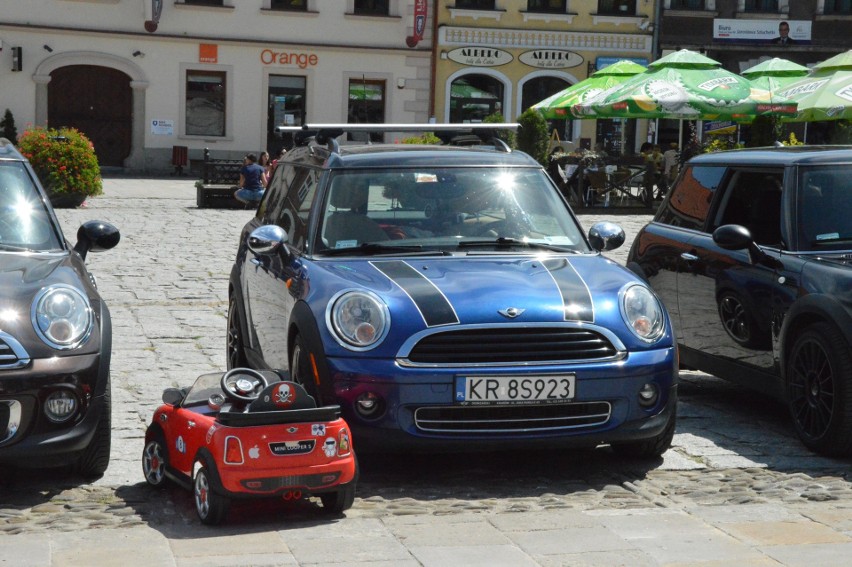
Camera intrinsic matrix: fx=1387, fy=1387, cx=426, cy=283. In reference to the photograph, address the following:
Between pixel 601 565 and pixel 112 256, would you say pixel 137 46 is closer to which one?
pixel 112 256

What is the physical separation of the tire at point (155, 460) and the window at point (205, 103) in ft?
107

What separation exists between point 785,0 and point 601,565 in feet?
129

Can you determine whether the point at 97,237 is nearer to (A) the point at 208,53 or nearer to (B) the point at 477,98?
(A) the point at 208,53

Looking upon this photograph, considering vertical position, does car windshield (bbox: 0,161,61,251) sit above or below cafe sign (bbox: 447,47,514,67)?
below

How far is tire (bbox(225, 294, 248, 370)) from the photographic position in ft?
27.8

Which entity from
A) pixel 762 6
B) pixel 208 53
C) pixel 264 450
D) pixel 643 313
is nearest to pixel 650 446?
pixel 643 313

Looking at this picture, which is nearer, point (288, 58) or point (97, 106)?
point (97, 106)

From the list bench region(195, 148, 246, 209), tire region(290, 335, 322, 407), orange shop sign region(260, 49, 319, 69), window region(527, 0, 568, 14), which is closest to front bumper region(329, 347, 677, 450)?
tire region(290, 335, 322, 407)

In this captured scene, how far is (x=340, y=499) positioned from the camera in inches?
225

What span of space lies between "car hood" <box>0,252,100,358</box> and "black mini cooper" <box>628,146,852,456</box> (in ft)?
11.3

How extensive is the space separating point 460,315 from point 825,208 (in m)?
2.58

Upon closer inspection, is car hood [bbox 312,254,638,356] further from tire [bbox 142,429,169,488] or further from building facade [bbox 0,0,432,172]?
building facade [bbox 0,0,432,172]

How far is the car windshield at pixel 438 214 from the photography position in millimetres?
7105

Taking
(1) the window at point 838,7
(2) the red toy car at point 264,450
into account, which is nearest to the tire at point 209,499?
(2) the red toy car at point 264,450
